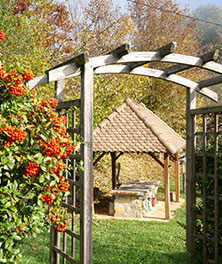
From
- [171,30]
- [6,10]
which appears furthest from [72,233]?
[171,30]

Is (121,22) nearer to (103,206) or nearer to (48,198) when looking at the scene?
(103,206)

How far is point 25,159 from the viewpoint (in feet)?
11.0

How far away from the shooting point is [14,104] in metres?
3.44

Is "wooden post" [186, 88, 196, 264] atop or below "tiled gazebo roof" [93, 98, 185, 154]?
below

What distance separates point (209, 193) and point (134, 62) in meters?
2.24

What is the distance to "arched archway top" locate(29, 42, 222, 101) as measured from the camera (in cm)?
430

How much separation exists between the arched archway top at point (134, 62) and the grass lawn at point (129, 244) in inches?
100

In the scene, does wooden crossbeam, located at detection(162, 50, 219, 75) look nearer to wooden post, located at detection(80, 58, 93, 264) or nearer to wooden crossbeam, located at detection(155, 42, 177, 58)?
wooden crossbeam, located at detection(155, 42, 177, 58)

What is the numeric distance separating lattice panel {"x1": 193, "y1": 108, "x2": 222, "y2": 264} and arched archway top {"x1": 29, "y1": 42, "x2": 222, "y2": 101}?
25.5 inches

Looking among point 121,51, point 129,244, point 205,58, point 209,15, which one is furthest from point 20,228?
point 209,15

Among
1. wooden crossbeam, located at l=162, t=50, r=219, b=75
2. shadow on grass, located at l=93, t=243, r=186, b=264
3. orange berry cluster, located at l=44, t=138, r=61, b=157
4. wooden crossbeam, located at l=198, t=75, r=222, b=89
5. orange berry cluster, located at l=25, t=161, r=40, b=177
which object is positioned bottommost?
shadow on grass, located at l=93, t=243, r=186, b=264

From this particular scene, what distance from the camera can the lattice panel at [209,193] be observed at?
4949mm

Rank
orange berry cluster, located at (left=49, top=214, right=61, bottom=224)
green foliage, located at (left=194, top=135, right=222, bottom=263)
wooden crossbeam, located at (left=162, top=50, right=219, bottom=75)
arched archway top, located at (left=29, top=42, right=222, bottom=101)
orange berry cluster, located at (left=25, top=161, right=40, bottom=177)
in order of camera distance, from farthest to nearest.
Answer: green foliage, located at (left=194, top=135, right=222, bottom=263) → wooden crossbeam, located at (left=162, top=50, right=219, bottom=75) → arched archway top, located at (left=29, top=42, right=222, bottom=101) → orange berry cluster, located at (left=49, top=214, right=61, bottom=224) → orange berry cluster, located at (left=25, top=161, right=40, bottom=177)

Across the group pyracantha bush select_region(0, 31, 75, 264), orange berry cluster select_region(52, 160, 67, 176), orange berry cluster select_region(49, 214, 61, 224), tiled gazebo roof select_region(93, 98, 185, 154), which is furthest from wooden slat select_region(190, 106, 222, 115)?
tiled gazebo roof select_region(93, 98, 185, 154)
